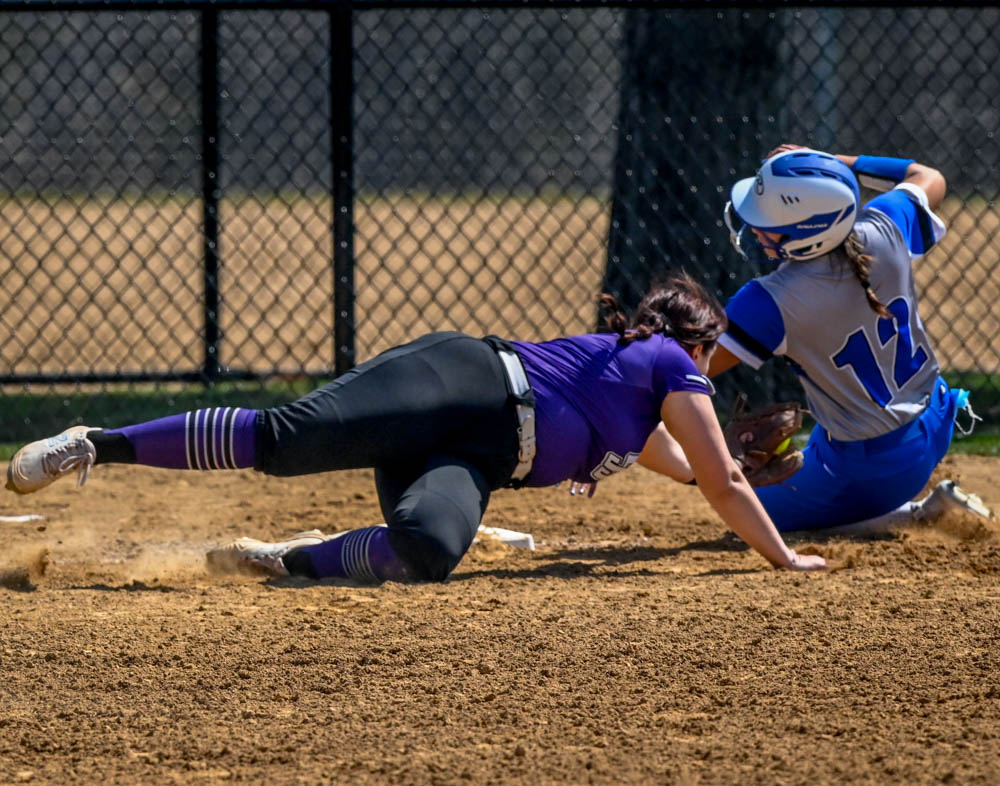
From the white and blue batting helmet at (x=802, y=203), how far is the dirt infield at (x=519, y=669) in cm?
97

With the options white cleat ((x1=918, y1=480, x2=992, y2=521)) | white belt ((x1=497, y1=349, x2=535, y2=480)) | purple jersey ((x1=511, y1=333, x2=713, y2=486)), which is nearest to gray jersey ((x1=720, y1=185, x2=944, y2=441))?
white cleat ((x1=918, y1=480, x2=992, y2=521))

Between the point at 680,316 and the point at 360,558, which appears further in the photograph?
the point at 680,316

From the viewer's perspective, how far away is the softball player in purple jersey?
3578 millimetres

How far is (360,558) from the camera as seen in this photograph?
3.74 metres

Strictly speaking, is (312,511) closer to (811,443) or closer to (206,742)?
(811,443)

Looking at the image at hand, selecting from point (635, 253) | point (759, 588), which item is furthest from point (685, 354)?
point (635, 253)

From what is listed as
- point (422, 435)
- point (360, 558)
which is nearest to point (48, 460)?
point (360, 558)

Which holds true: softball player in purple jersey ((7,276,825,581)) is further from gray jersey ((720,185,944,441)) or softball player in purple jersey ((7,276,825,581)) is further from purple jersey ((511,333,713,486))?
gray jersey ((720,185,944,441))

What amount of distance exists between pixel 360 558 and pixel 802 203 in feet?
5.48

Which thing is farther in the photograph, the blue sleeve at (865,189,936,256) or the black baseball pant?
the blue sleeve at (865,189,936,256)

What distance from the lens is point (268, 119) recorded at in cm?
1484

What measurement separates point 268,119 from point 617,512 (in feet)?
35.3

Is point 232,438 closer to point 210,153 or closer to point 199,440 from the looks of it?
point 199,440

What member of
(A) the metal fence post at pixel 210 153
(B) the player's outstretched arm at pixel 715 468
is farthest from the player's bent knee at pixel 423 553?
(A) the metal fence post at pixel 210 153
